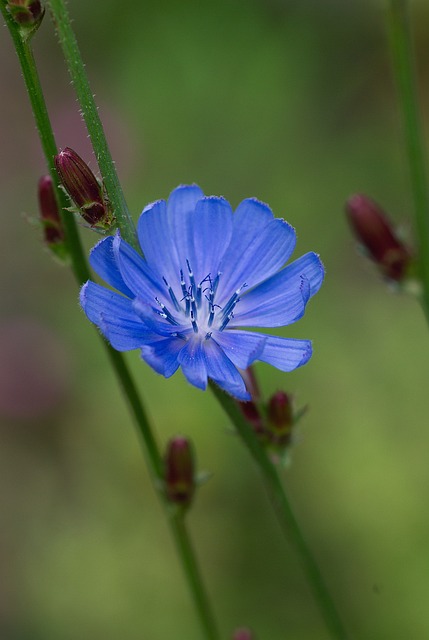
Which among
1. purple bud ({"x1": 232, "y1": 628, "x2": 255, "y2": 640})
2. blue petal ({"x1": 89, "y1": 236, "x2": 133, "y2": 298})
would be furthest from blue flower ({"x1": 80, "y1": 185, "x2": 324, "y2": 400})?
purple bud ({"x1": 232, "y1": 628, "x2": 255, "y2": 640})

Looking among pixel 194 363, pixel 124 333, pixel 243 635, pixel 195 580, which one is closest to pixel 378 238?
pixel 194 363

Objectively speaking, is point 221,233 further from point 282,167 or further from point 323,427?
point 282,167

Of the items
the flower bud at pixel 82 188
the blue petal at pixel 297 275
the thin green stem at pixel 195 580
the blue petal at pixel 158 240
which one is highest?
the flower bud at pixel 82 188

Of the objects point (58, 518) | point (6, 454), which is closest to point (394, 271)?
point (58, 518)

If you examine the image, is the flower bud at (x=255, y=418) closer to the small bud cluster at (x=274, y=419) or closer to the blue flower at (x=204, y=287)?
the small bud cluster at (x=274, y=419)

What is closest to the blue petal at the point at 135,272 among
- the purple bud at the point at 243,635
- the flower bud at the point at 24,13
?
the flower bud at the point at 24,13

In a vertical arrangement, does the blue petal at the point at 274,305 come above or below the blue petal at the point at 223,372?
above
